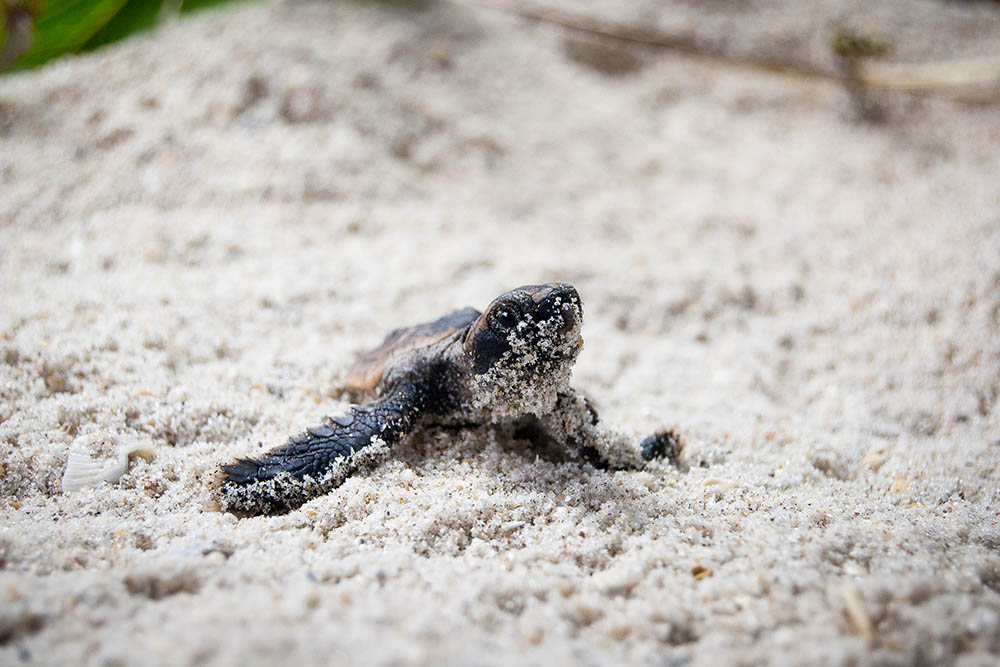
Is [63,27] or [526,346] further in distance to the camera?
[63,27]

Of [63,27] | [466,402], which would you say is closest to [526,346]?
[466,402]

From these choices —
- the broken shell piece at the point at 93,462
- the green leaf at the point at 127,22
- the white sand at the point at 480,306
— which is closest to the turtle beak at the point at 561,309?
the white sand at the point at 480,306

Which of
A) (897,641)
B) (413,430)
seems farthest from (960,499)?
(413,430)

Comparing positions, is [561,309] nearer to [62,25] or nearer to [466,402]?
[466,402]

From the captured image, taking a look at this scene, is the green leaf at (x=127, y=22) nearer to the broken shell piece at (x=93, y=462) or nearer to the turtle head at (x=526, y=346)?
the broken shell piece at (x=93, y=462)

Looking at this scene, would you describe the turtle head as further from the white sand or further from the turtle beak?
the white sand

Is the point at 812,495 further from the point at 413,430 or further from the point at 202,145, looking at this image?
the point at 202,145
